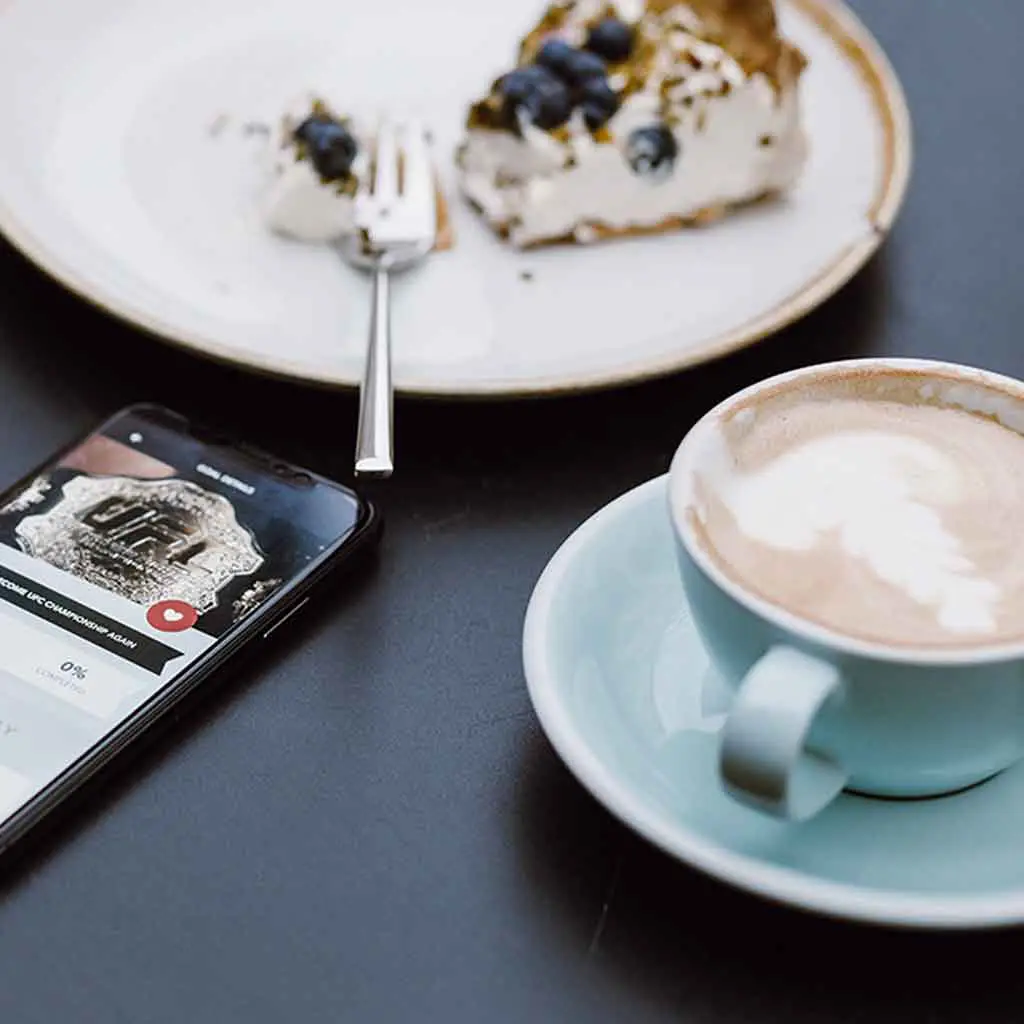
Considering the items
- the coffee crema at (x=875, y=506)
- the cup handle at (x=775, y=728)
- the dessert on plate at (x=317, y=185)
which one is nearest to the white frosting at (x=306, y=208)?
the dessert on plate at (x=317, y=185)

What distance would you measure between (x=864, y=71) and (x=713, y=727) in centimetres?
52

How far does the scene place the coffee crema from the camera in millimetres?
573

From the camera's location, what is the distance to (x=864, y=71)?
1.01m

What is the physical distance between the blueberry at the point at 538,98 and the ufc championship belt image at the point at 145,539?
0.30m

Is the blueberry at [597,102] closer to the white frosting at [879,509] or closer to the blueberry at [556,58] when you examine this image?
the blueberry at [556,58]

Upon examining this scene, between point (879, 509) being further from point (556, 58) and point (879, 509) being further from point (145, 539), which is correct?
point (556, 58)

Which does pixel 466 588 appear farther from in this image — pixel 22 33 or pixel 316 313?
pixel 22 33

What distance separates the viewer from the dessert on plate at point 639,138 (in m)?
0.93

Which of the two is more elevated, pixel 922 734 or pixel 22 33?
pixel 22 33

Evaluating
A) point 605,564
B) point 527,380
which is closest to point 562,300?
point 527,380

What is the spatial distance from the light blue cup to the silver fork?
0.20 metres

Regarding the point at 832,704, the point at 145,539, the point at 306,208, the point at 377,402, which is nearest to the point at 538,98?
the point at 306,208

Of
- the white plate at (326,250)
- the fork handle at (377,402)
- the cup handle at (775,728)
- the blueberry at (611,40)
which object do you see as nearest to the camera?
the cup handle at (775,728)

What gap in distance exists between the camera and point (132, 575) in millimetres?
699
